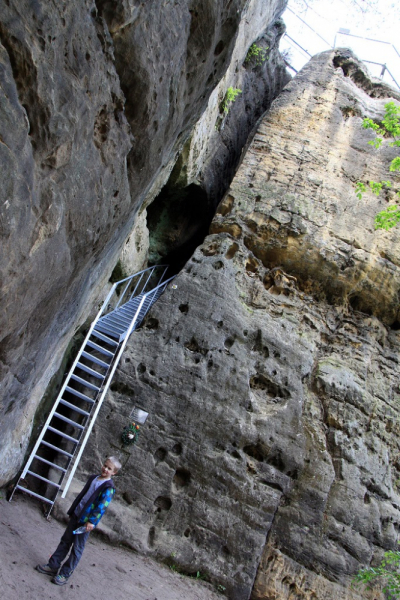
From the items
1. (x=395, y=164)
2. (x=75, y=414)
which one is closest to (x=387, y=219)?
(x=395, y=164)

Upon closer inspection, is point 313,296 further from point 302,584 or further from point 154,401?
point 302,584

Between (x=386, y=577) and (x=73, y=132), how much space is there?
726 centimetres

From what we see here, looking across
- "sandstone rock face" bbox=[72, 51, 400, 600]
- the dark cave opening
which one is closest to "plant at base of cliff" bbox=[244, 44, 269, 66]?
"sandstone rock face" bbox=[72, 51, 400, 600]

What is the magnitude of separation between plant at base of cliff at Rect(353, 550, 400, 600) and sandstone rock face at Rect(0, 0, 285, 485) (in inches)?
194

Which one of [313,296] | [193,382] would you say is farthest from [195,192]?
[193,382]

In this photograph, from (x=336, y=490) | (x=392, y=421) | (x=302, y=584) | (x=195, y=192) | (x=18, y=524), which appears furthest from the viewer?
(x=195, y=192)

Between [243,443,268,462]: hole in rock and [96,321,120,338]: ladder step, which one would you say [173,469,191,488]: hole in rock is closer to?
[243,443,268,462]: hole in rock

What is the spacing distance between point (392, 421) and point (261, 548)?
3.51 m

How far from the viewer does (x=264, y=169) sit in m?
10.7

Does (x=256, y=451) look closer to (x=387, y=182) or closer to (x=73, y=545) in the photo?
(x=73, y=545)

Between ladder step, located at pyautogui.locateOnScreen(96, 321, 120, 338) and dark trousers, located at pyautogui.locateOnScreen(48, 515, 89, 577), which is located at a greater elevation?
ladder step, located at pyautogui.locateOnScreen(96, 321, 120, 338)

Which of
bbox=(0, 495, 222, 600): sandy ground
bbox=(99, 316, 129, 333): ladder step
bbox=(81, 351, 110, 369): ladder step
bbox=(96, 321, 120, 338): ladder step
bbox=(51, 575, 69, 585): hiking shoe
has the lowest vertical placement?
bbox=(0, 495, 222, 600): sandy ground

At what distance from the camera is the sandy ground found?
4.07m

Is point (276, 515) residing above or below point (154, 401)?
below
